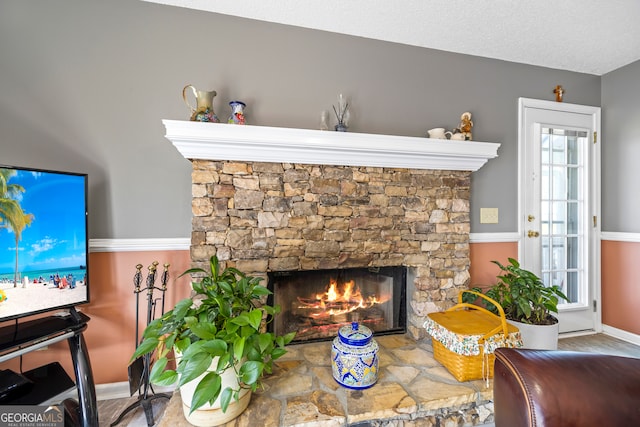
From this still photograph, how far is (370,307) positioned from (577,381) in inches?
53.7

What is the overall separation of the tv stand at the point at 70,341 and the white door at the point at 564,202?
307 centimetres

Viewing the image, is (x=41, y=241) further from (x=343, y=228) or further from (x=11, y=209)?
(x=343, y=228)

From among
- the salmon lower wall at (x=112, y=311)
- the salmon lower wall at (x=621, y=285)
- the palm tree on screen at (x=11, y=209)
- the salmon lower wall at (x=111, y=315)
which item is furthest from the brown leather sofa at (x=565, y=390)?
the salmon lower wall at (x=621, y=285)

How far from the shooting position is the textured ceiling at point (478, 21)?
1659 mm

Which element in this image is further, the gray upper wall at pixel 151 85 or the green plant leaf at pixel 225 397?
the gray upper wall at pixel 151 85

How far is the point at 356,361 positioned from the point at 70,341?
144 cm

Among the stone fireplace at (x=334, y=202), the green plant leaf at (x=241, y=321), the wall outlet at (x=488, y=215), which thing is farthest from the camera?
the wall outlet at (x=488, y=215)

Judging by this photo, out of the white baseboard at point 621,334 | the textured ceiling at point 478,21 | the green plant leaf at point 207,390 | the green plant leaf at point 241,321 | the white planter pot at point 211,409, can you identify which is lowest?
the white baseboard at point 621,334

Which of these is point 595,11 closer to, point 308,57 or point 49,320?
point 308,57

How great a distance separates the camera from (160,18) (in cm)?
171

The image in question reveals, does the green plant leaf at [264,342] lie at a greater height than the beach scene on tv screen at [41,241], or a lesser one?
lesser

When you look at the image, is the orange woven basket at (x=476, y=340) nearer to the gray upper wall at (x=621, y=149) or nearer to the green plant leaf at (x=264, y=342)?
the green plant leaf at (x=264, y=342)

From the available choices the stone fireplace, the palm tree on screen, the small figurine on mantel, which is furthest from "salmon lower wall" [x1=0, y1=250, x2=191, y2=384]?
the small figurine on mantel

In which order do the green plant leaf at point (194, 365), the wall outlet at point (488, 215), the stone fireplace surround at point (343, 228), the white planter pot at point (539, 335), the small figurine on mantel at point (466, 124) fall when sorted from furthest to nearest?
the wall outlet at point (488, 215), the small figurine on mantel at point (466, 124), the white planter pot at point (539, 335), the stone fireplace surround at point (343, 228), the green plant leaf at point (194, 365)
